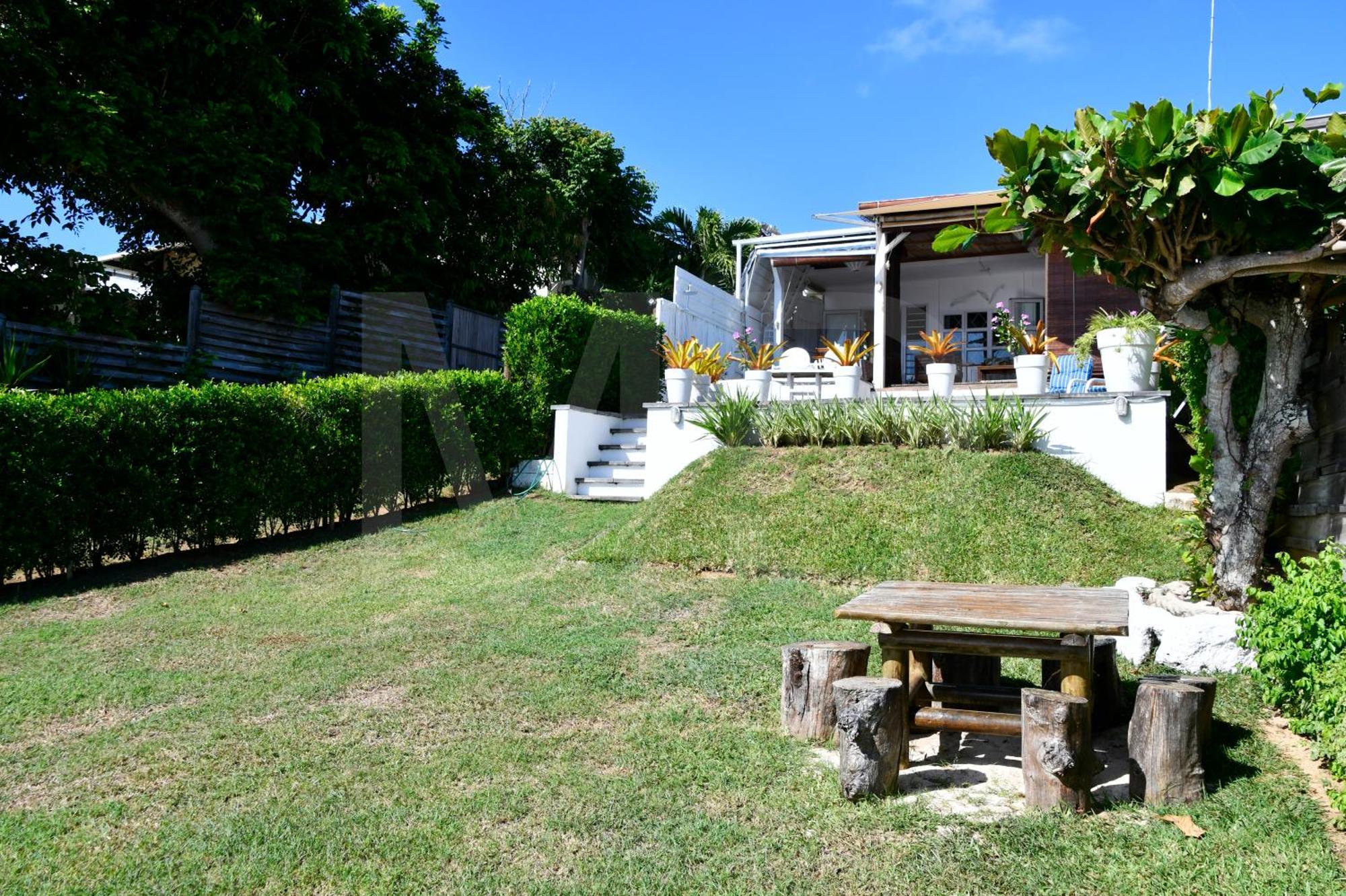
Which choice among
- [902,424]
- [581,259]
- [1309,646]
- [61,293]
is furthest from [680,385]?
[581,259]

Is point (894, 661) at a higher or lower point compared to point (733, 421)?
lower

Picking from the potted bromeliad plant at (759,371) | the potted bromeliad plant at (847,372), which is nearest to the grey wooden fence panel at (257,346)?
the potted bromeliad plant at (759,371)

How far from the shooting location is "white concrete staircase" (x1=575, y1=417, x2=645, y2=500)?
1177cm

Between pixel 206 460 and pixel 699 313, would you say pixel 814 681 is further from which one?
pixel 699 313

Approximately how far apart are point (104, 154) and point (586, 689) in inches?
480

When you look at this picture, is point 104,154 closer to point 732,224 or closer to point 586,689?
point 586,689

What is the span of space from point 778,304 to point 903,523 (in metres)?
9.92

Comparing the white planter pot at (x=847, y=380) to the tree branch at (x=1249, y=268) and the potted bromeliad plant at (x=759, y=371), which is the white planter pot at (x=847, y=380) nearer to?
the potted bromeliad plant at (x=759, y=371)

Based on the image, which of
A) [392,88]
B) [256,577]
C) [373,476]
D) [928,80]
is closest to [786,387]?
[928,80]

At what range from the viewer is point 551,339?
12.5m

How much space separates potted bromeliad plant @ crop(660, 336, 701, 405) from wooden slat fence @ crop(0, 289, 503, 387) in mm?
5548

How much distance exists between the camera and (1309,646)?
4.08m

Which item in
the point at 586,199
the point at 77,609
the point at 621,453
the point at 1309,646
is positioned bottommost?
the point at 77,609

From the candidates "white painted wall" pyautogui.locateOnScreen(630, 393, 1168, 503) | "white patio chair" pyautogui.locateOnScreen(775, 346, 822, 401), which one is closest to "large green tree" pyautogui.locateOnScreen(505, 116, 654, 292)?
"white patio chair" pyautogui.locateOnScreen(775, 346, 822, 401)
